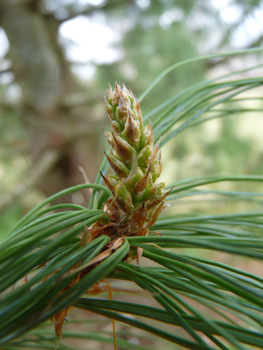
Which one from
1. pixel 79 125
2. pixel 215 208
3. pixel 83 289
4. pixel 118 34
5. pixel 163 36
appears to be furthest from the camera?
pixel 118 34

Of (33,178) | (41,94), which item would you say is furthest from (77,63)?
(33,178)

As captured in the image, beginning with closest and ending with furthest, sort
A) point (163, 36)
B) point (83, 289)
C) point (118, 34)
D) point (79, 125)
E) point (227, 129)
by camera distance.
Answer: point (83, 289) → point (163, 36) → point (79, 125) → point (227, 129) → point (118, 34)

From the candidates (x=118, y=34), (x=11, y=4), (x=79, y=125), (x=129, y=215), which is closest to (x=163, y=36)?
(x=79, y=125)

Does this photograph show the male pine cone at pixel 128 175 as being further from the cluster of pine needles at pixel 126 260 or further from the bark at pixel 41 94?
the bark at pixel 41 94

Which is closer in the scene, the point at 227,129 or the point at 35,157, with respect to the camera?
the point at 35,157

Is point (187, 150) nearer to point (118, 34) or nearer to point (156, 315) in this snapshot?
point (118, 34)

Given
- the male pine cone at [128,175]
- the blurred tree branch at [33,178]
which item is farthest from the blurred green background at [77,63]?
the male pine cone at [128,175]

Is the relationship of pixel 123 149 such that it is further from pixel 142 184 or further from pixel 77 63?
pixel 77 63

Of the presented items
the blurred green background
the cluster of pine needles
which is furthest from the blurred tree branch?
the cluster of pine needles

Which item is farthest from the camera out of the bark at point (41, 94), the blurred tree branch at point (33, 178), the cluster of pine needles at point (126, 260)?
the bark at point (41, 94)
